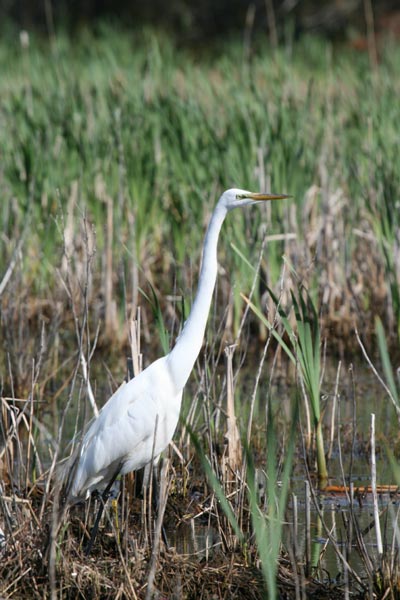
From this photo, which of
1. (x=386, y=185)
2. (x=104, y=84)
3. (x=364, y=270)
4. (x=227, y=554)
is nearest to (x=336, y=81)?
(x=104, y=84)

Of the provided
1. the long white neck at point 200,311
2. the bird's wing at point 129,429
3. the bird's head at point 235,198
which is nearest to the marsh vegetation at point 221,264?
the bird's wing at point 129,429

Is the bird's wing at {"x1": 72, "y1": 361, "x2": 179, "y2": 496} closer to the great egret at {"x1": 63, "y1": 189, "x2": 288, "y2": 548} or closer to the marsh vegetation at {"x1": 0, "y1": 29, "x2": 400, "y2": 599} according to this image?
the great egret at {"x1": 63, "y1": 189, "x2": 288, "y2": 548}

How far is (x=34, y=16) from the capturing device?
24328 mm

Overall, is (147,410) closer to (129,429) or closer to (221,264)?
(129,429)

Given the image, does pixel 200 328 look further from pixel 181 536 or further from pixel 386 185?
pixel 386 185

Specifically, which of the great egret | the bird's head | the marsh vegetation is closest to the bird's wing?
the great egret

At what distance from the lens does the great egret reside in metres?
3.35

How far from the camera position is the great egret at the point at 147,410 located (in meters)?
3.35

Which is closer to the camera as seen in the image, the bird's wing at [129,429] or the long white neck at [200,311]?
the long white neck at [200,311]

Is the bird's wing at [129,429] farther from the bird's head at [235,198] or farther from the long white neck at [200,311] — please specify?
the bird's head at [235,198]

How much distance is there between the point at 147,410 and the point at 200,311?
394 millimetres

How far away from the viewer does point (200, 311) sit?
10.8 feet

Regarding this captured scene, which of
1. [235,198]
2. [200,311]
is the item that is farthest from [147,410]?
[235,198]

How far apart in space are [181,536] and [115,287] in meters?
2.78
